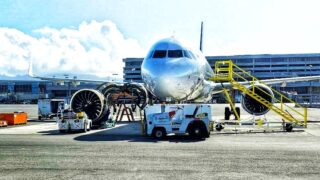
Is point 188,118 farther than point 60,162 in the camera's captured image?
Yes

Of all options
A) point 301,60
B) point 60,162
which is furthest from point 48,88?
point 60,162

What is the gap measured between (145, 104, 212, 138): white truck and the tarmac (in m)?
1.59

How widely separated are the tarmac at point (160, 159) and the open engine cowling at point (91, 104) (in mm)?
8830

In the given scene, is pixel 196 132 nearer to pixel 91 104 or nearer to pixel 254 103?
pixel 91 104

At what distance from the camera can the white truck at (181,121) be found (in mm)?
19781

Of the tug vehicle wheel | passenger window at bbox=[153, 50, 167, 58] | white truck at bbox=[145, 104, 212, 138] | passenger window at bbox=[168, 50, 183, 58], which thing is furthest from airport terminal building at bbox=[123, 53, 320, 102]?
the tug vehicle wheel

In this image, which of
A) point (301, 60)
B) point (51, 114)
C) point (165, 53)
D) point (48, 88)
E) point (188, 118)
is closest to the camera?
point (188, 118)

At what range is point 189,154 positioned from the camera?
1377cm

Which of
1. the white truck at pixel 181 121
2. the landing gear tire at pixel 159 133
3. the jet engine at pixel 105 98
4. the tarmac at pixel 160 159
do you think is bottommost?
the tarmac at pixel 160 159

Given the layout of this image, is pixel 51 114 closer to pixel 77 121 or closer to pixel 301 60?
pixel 77 121

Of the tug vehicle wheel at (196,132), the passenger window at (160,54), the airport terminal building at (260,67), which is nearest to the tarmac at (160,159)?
the tug vehicle wheel at (196,132)

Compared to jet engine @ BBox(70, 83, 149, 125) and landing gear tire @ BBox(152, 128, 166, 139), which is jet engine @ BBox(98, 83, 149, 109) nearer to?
jet engine @ BBox(70, 83, 149, 125)

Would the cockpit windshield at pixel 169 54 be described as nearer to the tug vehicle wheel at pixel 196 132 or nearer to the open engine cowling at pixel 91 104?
the tug vehicle wheel at pixel 196 132

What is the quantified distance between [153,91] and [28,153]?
942cm
